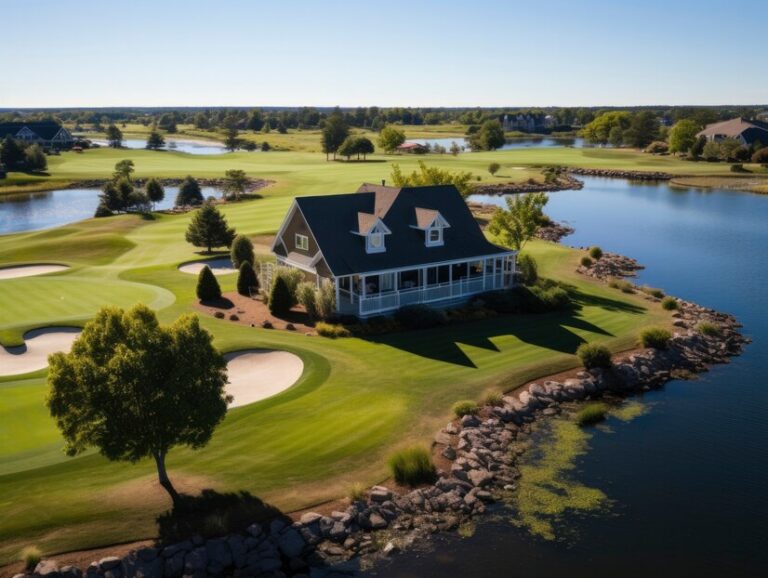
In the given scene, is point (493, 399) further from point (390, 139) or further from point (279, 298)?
point (390, 139)

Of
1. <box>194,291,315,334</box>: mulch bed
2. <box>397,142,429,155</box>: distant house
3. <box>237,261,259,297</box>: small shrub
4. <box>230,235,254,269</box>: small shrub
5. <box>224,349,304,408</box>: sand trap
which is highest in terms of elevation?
<box>397,142,429,155</box>: distant house

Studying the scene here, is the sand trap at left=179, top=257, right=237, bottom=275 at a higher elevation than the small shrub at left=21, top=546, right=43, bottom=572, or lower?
higher

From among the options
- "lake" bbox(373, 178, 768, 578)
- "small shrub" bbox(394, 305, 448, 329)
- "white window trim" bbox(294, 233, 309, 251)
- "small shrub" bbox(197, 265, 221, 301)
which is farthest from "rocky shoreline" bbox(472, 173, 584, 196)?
"small shrub" bbox(394, 305, 448, 329)

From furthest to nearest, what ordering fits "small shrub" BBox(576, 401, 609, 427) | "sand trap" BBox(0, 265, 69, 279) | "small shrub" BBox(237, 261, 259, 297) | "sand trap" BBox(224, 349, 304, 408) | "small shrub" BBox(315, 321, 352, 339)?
"sand trap" BBox(0, 265, 69, 279), "small shrub" BBox(237, 261, 259, 297), "small shrub" BBox(315, 321, 352, 339), "sand trap" BBox(224, 349, 304, 408), "small shrub" BBox(576, 401, 609, 427)

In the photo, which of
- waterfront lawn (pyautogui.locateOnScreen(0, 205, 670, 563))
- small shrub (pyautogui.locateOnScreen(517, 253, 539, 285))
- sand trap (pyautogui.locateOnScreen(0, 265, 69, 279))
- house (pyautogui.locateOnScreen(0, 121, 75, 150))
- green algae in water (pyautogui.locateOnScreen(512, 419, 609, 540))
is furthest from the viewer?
house (pyautogui.locateOnScreen(0, 121, 75, 150))

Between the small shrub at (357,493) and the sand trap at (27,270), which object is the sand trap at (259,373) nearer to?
the small shrub at (357,493)

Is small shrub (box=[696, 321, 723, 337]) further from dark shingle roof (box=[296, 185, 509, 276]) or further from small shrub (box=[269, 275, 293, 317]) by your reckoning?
small shrub (box=[269, 275, 293, 317])

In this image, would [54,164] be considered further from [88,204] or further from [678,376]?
[678,376]

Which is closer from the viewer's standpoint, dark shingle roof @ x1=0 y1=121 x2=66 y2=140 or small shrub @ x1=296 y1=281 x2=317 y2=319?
small shrub @ x1=296 y1=281 x2=317 y2=319
